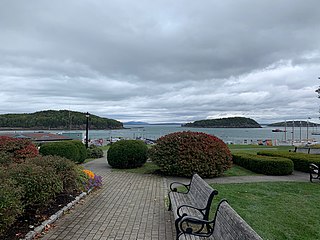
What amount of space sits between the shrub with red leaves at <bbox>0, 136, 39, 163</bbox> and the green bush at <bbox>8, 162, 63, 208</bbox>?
16.4ft

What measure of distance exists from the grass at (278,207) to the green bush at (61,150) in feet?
26.7

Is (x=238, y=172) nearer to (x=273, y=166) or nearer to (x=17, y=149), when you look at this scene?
(x=273, y=166)

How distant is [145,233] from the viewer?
4910mm

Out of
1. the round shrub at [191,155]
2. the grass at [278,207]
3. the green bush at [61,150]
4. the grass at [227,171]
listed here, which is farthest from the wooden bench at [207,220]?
the green bush at [61,150]

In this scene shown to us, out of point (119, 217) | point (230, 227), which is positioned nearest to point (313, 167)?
point (119, 217)

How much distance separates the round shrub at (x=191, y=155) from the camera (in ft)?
35.5

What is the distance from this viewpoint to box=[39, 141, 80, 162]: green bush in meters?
13.6

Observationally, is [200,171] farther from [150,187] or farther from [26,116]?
[26,116]

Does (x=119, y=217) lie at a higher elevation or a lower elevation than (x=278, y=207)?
lower

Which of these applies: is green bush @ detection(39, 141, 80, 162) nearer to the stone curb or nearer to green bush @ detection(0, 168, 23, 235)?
the stone curb

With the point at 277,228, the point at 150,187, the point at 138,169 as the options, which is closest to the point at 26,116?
the point at 138,169

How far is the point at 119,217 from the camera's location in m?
5.80

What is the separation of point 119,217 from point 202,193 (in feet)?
6.23

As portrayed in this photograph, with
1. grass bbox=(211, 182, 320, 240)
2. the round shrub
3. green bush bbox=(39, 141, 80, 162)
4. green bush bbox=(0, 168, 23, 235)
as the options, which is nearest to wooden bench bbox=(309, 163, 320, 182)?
grass bbox=(211, 182, 320, 240)
